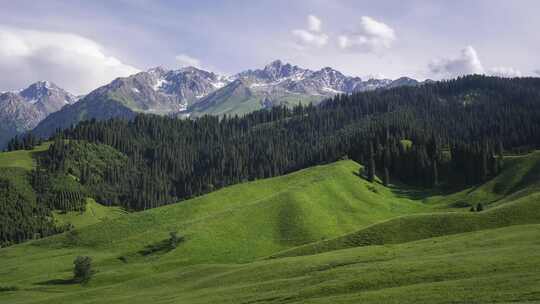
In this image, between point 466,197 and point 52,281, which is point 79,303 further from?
point 466,197

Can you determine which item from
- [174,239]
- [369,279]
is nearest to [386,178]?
[174,239]

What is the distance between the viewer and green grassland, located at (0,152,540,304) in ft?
167

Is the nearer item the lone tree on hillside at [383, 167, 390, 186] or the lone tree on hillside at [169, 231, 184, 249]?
the lone tree on hillside at [169, 231, 184, 249]

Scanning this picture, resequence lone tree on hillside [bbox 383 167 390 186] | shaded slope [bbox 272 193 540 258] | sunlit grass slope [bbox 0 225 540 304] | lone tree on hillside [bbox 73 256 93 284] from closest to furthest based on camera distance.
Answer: sunlit grass slope [bbox 0 225 540 304], shaded slope [bbox 272 193 540 258], lone tree on hillside [bbox 73 256 93 284], lone tree on hillside [bbox 383 167 390 186]

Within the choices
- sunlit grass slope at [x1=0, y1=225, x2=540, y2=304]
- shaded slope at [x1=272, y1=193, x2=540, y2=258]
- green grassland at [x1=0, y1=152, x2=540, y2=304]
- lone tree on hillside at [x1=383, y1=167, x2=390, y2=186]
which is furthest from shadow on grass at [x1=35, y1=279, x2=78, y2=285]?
lone tree on hillside at [x1=383, y1=167, x2=390, y2=186]

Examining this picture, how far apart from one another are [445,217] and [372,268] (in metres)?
37.2

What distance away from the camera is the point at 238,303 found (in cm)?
5603

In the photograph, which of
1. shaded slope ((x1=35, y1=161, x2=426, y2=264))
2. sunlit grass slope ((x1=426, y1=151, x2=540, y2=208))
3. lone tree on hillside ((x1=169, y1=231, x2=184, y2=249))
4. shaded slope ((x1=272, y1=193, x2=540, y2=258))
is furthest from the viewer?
sunlit grass slope ((x1=426, y1=151, x2=540, y2=208))

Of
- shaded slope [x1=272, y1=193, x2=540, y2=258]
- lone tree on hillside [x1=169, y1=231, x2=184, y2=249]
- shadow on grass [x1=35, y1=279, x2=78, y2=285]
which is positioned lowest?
shadow on grass [x1=35, y1=279, x2=78, y2=285]

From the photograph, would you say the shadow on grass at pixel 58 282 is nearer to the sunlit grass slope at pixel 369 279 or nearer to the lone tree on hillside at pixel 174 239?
the sunlit grass slope at pixel 369 279

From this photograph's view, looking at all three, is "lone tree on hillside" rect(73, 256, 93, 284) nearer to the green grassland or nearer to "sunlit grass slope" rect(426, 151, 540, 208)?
the green grassland

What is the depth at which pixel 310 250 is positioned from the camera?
9088cm

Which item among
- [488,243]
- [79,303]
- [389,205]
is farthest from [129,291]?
[389,205]

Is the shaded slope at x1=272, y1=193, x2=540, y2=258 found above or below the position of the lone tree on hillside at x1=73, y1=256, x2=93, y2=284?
above
